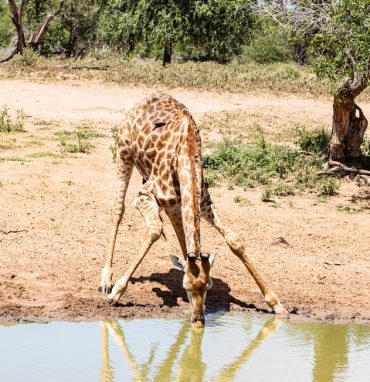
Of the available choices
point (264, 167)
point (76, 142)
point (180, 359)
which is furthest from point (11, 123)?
point (180, 359)

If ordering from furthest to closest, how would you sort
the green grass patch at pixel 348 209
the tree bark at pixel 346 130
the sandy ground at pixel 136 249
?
the tree bark at pixel 346 130 < the green grass patch at pixel 348 209 < the sandy ground at pixel 136 249

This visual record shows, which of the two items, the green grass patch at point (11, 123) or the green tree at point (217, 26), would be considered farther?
the green tree at point (217, 26)

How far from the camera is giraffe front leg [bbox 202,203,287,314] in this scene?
848cm

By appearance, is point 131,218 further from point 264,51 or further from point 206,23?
point 264,51

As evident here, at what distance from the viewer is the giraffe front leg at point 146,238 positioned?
8.28 meters

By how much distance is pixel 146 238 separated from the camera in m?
8.33

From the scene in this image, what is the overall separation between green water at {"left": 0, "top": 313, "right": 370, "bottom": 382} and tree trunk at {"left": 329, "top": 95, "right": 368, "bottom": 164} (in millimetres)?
6597

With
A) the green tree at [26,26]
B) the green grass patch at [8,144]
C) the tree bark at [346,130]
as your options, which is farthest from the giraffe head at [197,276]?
the green tree at [26,26]

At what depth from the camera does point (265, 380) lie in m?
6.71

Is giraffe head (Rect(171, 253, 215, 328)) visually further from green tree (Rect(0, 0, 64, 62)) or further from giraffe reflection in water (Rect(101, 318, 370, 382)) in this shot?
green tree (Rect(0, 0, 64, 62))

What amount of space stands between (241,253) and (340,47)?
5.86 m

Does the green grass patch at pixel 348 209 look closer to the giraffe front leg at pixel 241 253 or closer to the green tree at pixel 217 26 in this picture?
the giraffe front leg at pixel 241 253

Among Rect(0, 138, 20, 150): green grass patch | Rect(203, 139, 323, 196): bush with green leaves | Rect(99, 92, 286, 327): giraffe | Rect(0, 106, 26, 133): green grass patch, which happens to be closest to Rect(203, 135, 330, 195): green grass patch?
Rect(203, 139, 323, 196): bush with green leaves

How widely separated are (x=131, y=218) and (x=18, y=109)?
798cm
